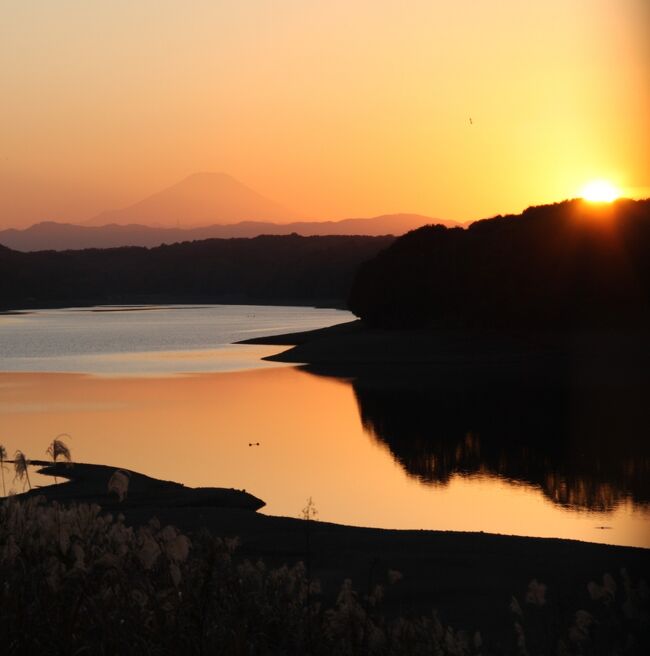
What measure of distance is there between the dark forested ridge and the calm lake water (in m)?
22.7

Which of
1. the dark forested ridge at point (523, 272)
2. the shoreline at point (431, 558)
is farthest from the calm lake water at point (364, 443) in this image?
the dark forested ridge at point (523, 272)

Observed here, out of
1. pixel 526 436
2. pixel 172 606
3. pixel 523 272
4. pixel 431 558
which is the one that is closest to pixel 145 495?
pixel 431 558

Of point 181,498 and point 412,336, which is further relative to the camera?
point 412,336

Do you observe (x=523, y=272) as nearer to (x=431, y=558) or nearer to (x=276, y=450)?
(x=276, y=450)

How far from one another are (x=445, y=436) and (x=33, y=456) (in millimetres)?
13832

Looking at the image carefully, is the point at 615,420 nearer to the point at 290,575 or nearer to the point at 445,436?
the point at 445,436

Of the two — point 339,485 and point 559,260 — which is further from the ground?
point 559,260

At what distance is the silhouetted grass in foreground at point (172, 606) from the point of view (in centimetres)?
782

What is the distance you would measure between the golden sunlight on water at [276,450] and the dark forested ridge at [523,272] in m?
25.8

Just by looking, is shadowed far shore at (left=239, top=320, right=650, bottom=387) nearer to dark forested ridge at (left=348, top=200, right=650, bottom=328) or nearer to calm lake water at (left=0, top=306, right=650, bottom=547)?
dark forested ridge at (left=348, top=200, right=650, bottom=328)

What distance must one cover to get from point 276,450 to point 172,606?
28000mm

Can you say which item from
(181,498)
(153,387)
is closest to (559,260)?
(153,387)

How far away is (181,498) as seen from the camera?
26.0 metres

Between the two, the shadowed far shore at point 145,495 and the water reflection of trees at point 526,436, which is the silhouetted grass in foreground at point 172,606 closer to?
the shadowed far shore at point 145,495
